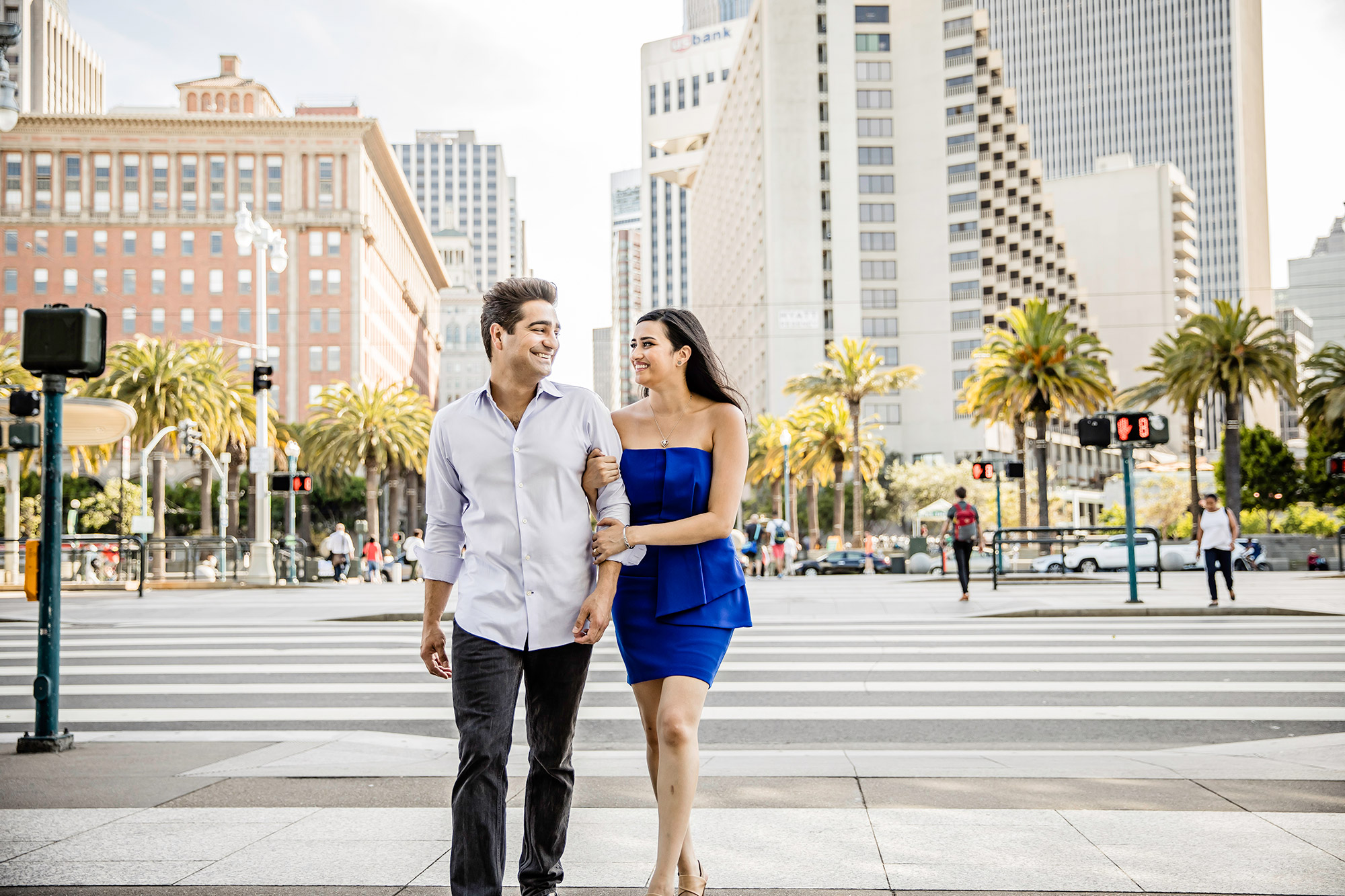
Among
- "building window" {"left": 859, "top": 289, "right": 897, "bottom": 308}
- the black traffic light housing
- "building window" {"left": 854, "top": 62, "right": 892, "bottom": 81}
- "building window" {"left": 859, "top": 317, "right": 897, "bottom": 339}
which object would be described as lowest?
the black traffic light housing

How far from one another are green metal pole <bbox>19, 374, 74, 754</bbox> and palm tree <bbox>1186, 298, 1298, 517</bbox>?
138ft

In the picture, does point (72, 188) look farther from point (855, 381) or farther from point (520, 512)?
point (520, 512)

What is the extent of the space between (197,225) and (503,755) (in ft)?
327

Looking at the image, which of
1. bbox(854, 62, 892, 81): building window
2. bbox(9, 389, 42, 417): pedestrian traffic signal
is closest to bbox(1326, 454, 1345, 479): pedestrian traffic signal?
bbox(9, 389, 42, 417): pedestrian traffic signal

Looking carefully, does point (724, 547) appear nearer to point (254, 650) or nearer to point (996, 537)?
point (254, 650)

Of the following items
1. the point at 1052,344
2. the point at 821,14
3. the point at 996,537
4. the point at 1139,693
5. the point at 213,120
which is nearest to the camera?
the point at 1139,693

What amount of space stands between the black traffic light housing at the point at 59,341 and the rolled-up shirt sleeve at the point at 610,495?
4856mm

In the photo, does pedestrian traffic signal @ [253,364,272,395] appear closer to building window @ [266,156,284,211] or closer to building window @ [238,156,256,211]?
building window @ [266,156,284,211]

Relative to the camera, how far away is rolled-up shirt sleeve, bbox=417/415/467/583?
12.1 feet

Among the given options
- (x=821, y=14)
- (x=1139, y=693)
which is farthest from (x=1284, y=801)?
(x=821, y=14)

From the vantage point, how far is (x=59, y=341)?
289 inches

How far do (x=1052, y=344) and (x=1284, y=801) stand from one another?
36799mm

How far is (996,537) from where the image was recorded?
23359 millimetres

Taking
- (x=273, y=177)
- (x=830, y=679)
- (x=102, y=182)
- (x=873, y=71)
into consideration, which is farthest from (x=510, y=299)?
(x=873, y=71)
